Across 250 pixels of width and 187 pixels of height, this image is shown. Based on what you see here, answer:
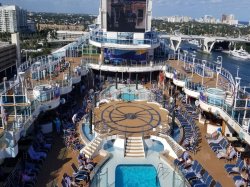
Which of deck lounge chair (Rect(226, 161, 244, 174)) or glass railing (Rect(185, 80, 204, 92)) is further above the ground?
glass railing (Rect(185, 80, 204, 92))

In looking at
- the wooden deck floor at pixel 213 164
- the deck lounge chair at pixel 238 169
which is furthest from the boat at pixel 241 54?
the deck lounge chair at pixel 238 169

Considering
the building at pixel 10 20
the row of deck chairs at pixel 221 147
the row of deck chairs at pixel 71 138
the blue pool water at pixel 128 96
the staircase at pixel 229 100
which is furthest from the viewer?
the building at pixel 10 20

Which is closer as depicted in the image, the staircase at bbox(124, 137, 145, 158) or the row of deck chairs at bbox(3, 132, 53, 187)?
the row of deck chairs at bbox(3, 132, 53, 187)

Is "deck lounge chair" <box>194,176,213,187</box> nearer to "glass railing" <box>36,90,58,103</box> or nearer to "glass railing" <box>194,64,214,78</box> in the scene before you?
"glass railing" <box>36,90,58,103</box>

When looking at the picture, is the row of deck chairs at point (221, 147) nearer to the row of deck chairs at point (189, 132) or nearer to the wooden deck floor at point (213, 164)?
the wooden deck floor at point (213, 164)

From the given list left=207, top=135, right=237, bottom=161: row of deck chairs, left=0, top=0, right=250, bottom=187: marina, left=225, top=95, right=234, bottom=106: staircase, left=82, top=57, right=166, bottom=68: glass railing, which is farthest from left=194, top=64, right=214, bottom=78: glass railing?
left=207, top=135, right=237, bottom=161: row of deck chairs

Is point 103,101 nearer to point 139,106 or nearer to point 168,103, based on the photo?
point 139,106
